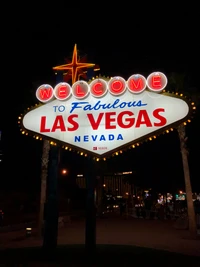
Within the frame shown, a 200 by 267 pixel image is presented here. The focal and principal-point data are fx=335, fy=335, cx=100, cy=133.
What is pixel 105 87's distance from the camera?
10914mm

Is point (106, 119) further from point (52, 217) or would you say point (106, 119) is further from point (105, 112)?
point (52, 217)

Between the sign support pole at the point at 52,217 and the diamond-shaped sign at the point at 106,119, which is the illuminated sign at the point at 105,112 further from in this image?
the sign support pole at the point at 52,217

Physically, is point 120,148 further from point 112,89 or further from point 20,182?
point 20,182

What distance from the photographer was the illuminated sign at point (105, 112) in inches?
400

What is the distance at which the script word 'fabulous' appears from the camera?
34.0 feet

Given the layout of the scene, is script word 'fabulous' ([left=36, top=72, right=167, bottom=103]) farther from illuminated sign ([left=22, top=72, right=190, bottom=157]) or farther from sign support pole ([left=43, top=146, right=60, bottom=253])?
sign support pole ([left=43, top=146, right=60, bottom=253])

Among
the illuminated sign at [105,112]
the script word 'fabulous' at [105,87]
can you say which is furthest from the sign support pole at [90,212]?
the script word 'fabulous' at [105,87]

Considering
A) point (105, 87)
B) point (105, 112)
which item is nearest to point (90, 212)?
point (105, 112)

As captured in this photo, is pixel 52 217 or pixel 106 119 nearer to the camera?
pixel 52 217

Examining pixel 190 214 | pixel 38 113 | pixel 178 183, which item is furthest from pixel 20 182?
pixel 38 113

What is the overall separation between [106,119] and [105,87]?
3.59 ft

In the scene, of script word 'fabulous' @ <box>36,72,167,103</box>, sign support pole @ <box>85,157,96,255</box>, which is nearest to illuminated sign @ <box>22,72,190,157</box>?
script word 'fabulous' @ <box>36,72,167,103</box>

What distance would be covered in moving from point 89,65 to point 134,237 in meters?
8.66

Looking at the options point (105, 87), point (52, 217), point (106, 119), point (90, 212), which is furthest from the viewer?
point (105, 87)
